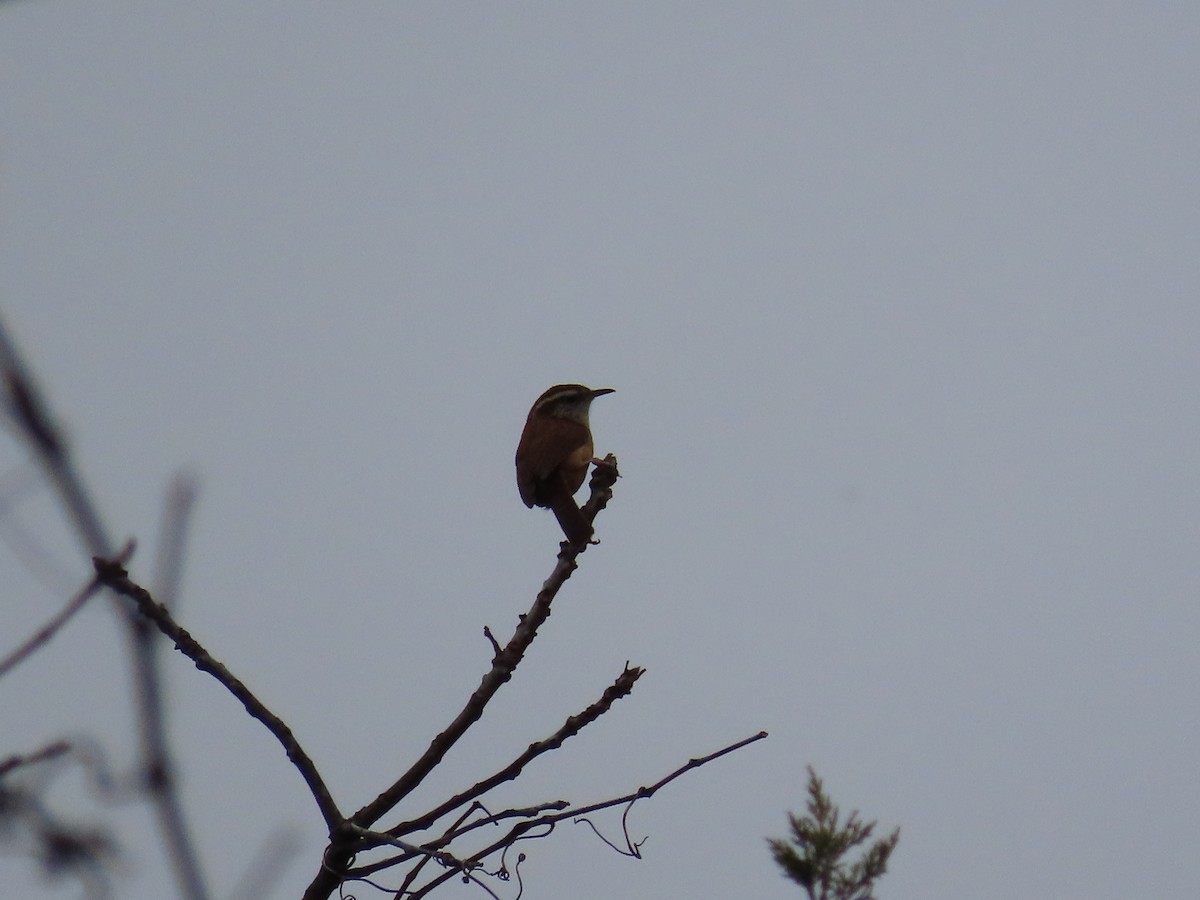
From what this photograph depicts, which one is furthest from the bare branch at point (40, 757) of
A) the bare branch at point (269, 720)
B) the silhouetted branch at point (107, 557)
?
the bare branch at point (269, 720)

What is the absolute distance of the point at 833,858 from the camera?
5086 millimetres

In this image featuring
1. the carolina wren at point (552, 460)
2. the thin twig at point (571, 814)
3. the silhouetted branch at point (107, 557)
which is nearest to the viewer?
the silhouetted branch at point (107, 557)

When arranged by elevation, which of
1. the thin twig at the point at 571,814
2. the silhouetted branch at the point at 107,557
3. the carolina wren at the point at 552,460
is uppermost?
the carolina wren at the point at 552,460

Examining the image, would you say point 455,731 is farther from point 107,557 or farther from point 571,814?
point 107,557

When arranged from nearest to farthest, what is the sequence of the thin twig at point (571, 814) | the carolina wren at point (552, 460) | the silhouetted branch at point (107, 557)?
the silhouetted branch at point (107, 557)
the thin twig at point (571, 814)
the carolina wren at point (552, 460)

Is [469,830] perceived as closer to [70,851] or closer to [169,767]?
[70,851]

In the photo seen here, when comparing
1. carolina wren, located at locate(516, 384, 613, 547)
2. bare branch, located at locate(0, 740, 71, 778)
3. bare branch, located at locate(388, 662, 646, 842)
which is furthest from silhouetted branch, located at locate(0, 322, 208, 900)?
carolina wren, located at locate(516, 384, 613, 547)

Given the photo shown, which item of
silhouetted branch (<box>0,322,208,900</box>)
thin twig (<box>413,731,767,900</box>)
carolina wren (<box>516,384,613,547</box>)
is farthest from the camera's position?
carolina wren (<box>516,384,613,547</box>)

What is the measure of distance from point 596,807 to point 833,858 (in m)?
2.59

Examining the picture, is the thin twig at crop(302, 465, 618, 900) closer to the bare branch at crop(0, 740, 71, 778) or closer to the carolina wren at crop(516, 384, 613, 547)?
the bare branch at crop(0, 740, 71, 778)

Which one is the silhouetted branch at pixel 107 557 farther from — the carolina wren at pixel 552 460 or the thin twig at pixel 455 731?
the carolina wren at pixel 552 460

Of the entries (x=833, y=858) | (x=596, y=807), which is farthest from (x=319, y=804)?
(x=833, y=858)

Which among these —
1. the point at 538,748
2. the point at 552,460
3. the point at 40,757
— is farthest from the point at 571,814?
the point at 552,460

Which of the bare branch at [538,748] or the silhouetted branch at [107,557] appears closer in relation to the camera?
the silhouetted branch at [107,557]
